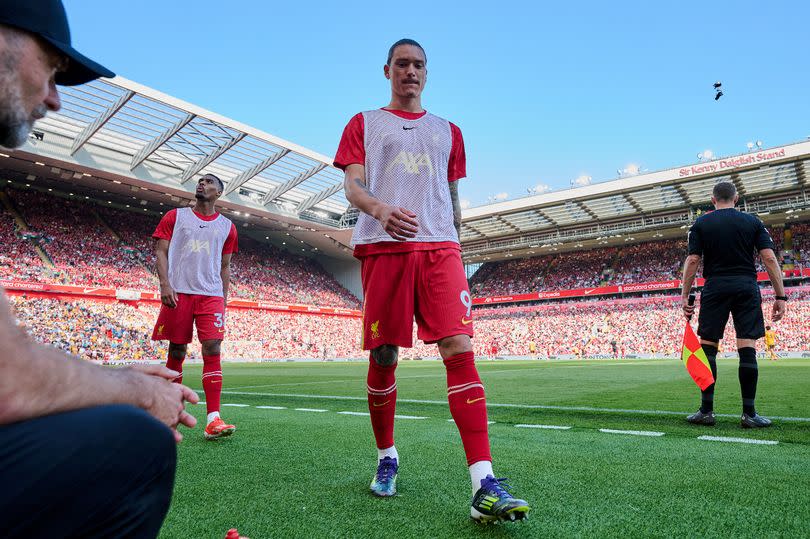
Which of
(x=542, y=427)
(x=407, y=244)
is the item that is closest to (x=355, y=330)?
(x=542, y=427)

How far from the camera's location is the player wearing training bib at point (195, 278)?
452 cm

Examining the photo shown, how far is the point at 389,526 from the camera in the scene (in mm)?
1902

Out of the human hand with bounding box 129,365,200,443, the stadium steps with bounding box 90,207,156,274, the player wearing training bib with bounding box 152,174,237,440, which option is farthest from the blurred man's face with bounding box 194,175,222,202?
the stadium steps with bounding box 90,207,156,274

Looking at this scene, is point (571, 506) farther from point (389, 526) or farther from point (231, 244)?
point (231, 244)

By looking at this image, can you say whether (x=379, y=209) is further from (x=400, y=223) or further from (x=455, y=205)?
(x=455, y=205)

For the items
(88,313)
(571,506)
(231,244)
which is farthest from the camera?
(88,313)

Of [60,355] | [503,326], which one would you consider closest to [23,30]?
[60,355]

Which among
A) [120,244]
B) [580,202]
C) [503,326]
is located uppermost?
[580,202]

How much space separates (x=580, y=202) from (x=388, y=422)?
36295 mm

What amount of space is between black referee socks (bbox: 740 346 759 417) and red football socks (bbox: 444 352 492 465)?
3.10m

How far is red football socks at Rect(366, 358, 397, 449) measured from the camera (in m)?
2.65

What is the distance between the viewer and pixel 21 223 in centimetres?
2734

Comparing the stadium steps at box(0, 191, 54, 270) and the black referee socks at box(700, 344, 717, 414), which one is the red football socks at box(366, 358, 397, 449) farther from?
the stadium steps at box(0, 191, 54, 270)

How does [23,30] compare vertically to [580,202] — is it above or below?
below
